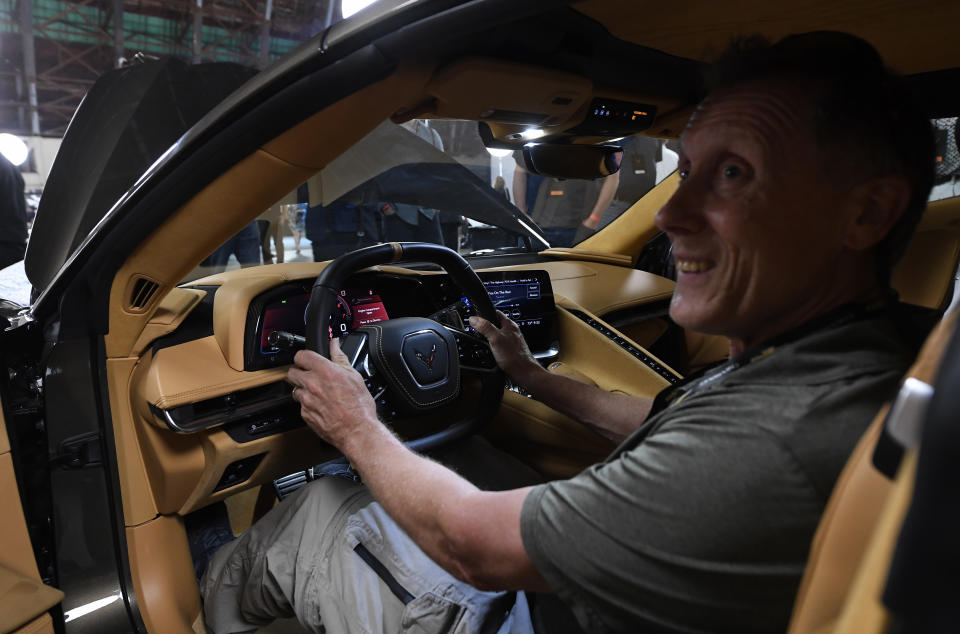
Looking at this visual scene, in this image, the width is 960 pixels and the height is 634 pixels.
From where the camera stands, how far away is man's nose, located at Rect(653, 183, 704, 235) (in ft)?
3.05

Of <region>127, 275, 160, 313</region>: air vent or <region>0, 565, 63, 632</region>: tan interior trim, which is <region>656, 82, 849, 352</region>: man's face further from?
<region>0, 565, 63, 632</region>: tan interior trim

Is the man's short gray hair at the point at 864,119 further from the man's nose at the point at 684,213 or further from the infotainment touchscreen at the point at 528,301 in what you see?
the infotainment touchscreen at the point at 528,301

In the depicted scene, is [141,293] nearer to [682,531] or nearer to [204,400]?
[204,400]

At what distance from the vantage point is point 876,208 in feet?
2.66

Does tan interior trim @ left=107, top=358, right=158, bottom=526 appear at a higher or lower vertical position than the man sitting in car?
lower

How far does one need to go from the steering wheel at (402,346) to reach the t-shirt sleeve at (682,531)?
2.60ft

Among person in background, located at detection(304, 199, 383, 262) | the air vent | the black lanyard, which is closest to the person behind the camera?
the black lanyard

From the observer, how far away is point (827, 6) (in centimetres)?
106

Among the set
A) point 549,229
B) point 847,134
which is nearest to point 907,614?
point 847,134

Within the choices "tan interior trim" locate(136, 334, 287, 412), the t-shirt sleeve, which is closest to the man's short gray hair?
the t-shirt sleeve

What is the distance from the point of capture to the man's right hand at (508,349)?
173 centimetres

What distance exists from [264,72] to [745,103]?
73 cm

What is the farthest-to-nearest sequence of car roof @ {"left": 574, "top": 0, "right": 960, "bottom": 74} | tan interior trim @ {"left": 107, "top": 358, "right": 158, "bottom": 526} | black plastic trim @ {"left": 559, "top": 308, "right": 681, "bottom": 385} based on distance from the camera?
1. black plastic trim @ {"left": 559, "top": 308, "right": 681, "bottom": 385}
2. tan interior trim @ {"left": 107, "top": 358, "right": 158, "bottom": 526}
3. car roof @ {"left": 574, "top": 0, "right": 960, "bottom": 74}

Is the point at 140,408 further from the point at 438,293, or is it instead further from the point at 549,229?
the point at 549,229
